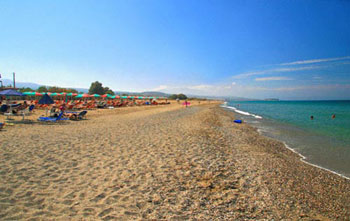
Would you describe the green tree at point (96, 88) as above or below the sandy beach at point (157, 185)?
above

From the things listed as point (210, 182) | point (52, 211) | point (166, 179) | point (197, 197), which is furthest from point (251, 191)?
point (52, 211)

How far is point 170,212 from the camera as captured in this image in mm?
2494

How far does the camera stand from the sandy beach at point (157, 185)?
8.21ft

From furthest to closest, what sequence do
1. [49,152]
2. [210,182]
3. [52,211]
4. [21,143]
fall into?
[21,143], [49,152], [210,182], [52,211]

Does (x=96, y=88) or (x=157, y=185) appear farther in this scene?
(x=96, y=88)

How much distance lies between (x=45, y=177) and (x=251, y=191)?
4.03 meters

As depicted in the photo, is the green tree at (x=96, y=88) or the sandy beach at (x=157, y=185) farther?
the green tree at (x=96, y=88)

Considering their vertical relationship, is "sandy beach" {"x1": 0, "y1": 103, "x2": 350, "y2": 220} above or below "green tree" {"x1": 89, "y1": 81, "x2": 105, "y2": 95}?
below

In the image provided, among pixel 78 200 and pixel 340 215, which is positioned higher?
pixel 78 200

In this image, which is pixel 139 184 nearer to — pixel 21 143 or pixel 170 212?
pixel 170 212

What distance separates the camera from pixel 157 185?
3.26 meters

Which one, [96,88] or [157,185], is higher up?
[96,88]

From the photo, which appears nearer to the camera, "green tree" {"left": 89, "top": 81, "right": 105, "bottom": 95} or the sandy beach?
the sandy beach

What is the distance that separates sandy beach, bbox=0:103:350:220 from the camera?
2502 millimetres
